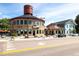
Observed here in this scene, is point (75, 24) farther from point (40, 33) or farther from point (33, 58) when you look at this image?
point (33, 58)

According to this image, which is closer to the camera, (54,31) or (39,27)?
(39,27)

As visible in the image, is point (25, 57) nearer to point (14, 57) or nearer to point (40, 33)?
point (14, 57)

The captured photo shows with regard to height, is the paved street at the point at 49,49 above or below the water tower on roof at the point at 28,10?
below

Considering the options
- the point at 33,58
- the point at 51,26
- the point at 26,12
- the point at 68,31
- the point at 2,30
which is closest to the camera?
the point at 33,58

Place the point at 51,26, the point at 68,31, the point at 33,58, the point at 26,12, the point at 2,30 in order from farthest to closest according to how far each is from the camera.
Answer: the point at 68,31 → the point at 51,26 → the point at 2,30 → the point at 26,12 → the point at 33,58

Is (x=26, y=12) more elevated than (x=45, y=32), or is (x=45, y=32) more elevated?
(x=26, y=12)

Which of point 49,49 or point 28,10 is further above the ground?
point 28,10

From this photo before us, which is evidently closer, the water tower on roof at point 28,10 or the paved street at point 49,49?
the paved street at point 49,49

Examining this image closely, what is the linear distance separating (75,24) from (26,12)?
21.9 m

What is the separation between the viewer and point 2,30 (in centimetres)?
5800

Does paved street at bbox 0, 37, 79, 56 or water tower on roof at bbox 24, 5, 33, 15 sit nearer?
paved street at bbox 0, 37, 79, 56

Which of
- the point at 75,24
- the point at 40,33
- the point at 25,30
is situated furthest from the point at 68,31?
the point at 25,30

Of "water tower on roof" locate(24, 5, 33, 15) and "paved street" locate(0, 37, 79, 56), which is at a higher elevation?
"water tower on roof" locate(24, 5, 33, 15)

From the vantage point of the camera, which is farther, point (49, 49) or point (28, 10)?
point (28, 10)
